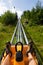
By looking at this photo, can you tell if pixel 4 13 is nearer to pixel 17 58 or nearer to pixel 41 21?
pixel 41 21

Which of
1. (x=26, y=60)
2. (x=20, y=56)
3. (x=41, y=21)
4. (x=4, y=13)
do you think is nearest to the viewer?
(x=20, y=56)

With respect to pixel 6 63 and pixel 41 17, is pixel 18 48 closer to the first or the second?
pixel 6 63

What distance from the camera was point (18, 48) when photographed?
585 cm

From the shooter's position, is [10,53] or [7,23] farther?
[7,23]

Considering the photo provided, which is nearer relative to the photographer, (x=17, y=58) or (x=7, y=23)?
(x=17, y=58)

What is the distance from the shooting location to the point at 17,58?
4902 mm

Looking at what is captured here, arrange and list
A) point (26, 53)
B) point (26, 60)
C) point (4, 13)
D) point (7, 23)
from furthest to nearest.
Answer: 1. point (4, 13)
2. point (7, 23)
3. point (26, 53)
4. point (26, 60)

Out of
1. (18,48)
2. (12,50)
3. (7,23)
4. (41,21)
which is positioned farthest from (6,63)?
(7,23)

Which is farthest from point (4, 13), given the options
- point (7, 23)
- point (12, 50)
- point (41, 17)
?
point (12, 50)

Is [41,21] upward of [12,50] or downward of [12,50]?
downward

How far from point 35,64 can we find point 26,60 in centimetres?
68

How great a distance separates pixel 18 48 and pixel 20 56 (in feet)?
3.24

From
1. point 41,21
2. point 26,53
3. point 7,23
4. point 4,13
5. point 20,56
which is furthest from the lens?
point 4,13

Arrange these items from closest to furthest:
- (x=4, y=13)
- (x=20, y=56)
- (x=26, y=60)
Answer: (x=20, y=56), (x=26, y=60), (x=4, y=13)
